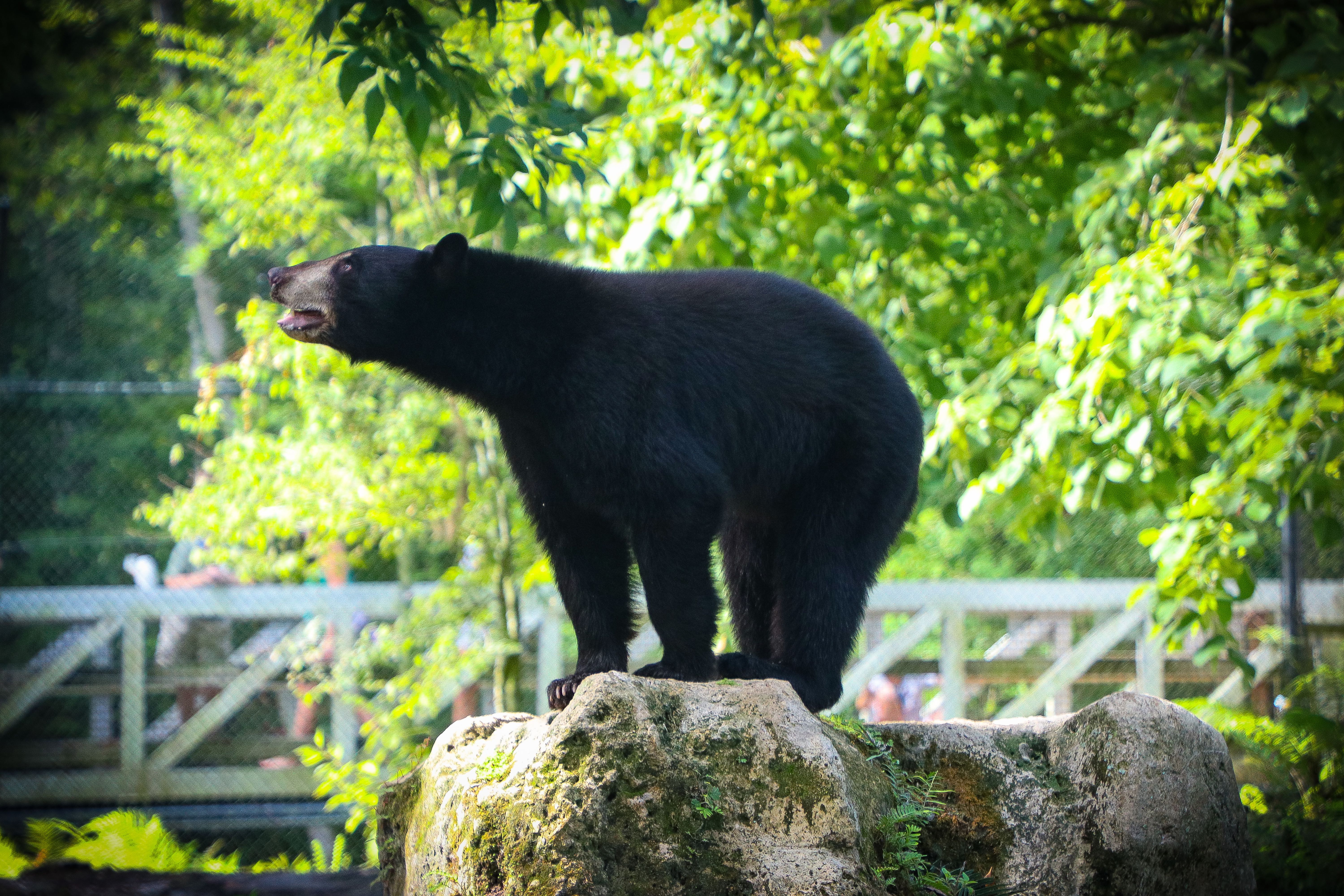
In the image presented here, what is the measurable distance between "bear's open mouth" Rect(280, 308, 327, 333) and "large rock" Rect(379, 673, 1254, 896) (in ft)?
3.78

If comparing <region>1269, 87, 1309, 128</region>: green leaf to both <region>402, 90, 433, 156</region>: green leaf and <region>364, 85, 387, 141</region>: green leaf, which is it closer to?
<region>402, 90, 433, 156</region>: green leaf

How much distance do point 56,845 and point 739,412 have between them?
4344mm

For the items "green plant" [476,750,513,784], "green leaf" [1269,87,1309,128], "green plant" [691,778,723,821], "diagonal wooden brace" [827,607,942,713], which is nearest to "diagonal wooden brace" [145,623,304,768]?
"diagonal wooden brace" [827,607,942,713]

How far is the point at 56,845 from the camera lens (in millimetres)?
5211

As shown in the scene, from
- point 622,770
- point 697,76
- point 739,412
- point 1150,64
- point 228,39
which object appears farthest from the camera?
point 228,39

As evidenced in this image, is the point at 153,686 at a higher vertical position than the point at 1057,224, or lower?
lower

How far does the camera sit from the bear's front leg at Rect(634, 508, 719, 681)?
8.66 ft

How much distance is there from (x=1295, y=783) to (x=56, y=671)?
631 centimetres

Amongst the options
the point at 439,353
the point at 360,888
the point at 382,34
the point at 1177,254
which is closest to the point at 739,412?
the point at 439,353

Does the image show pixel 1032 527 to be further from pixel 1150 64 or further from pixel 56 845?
pixel 56 845

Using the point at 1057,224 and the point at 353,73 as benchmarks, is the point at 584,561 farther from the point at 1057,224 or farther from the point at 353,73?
the point at 1057,224

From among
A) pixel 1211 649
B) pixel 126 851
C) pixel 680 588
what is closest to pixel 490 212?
pixel 680 588

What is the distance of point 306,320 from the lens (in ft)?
9.57

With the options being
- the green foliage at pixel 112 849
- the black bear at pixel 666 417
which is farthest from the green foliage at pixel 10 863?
the black bear at pixel 666 417
